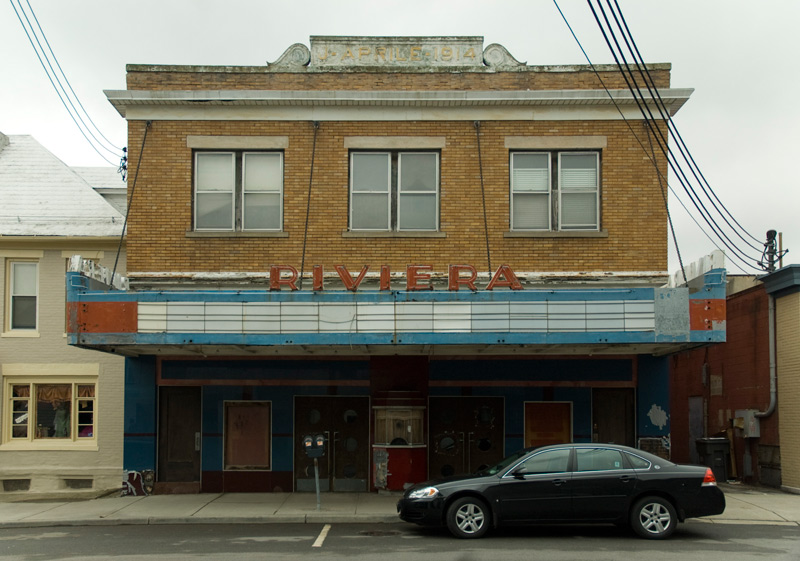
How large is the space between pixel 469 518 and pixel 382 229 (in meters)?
6.65

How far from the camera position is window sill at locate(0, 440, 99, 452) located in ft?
59.2

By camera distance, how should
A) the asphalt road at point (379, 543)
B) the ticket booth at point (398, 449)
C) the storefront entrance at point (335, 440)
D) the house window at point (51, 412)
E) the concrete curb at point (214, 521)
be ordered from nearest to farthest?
the asphalt road at point (379, 543)
the concrete curb at point (214, 521)
the ticket booth at point (398, 449)
the storefront entrance at point (335, 440)
the house window at point (51, 412)

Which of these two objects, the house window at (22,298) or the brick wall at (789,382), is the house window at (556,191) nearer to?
the brick wall at (789,382)

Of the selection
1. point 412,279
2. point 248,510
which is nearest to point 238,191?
point 412,279

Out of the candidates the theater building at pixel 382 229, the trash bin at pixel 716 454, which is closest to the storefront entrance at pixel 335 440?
the theater building at pixel 382 229

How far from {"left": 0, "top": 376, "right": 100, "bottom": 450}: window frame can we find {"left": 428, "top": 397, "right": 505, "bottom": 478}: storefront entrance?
23.6 feet

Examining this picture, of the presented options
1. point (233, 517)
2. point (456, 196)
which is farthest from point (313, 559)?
point (456, 196)

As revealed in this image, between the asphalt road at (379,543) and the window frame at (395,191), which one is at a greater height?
the window frame at (395,191)

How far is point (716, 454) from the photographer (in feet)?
63.6

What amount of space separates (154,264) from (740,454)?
14.0 metres

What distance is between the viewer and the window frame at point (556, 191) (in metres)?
17.1

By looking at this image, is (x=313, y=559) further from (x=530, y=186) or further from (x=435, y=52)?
(x=435, y=52)

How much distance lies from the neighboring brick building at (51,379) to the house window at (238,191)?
8.05ft

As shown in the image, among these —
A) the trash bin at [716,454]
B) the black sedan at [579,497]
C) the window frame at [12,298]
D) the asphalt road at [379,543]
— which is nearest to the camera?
the asphalt road at [379,543]
